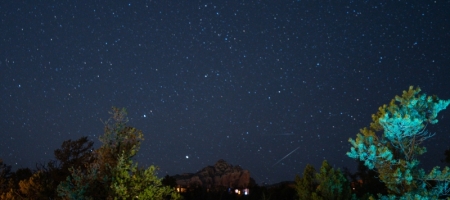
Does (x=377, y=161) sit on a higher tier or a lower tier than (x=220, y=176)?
lower

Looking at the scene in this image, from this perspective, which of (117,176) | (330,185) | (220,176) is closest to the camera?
(117,176)

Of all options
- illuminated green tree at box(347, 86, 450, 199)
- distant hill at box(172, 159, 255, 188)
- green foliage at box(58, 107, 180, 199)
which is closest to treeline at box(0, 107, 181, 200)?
green foliage at box(58, 107, 180, 199)

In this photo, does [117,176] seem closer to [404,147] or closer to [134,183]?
[134,183]

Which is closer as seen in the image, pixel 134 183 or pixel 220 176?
pixel 134 183

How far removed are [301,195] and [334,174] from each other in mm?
1624

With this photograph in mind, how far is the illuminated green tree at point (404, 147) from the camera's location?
10172mm

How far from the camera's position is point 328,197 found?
1433 cm

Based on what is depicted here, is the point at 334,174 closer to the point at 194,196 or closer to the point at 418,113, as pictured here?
the point at 418,113

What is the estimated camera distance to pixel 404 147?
10805 mm

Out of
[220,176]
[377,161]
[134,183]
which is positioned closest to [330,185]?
[377,161]

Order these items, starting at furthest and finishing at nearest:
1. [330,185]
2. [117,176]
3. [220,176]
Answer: [220,176] < [330,185] < [117,176]

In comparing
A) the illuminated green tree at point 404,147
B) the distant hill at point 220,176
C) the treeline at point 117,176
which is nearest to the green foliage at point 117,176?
the treeline at point 117,176

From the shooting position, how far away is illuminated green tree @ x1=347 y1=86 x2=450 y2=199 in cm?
1017

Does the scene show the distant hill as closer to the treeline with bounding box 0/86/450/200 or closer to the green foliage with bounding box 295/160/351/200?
the green foliage with bounding box 295/160/351/200
